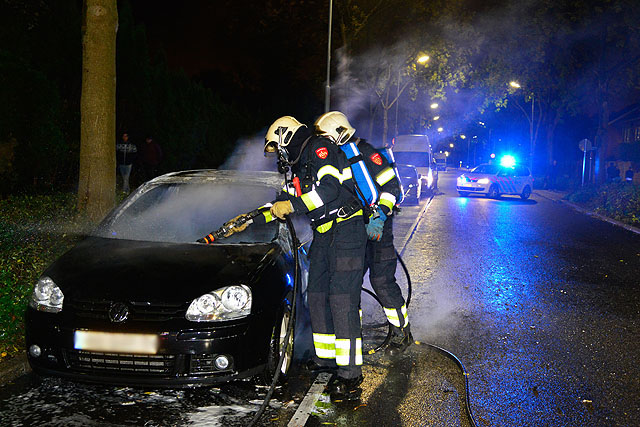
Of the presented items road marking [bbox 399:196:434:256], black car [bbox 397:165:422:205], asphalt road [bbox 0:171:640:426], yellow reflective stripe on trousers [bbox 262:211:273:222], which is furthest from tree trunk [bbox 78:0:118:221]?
black car [bbox 397:165:422:205]

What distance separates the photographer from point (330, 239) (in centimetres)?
460

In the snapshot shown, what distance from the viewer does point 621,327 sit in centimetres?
652

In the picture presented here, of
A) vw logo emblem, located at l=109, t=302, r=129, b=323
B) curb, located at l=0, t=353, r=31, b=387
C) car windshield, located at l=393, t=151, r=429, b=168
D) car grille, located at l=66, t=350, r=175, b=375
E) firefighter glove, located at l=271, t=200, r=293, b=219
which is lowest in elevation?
curb, located at l=0, t=353, r=31, b=387

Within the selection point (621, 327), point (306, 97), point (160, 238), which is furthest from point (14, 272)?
point (306, 97)

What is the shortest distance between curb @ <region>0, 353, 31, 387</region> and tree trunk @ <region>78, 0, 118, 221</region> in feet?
12.3

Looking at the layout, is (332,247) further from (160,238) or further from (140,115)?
(140,115)

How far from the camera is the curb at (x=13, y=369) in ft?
14.8

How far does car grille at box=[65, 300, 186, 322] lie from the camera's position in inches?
154

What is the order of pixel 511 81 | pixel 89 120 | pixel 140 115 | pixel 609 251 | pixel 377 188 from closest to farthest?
1. pixel 377 188
2. pixel 89 120
3. pixel 609 251
4. pixel 140 115
5. pixel 511 81

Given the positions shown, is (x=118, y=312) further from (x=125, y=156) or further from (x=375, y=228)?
(x=125, y=156)

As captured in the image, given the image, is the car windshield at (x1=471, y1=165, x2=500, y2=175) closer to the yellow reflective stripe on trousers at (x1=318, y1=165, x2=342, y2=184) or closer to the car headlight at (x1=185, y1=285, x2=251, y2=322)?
the yellow reflective stripe on trousers at (x1=318, y1=165, x2=342, y2=184)

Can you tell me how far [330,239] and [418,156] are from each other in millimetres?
24638

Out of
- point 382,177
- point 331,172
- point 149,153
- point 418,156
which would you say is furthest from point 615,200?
point 331,172

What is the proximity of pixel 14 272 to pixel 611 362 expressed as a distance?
5.22 metres
